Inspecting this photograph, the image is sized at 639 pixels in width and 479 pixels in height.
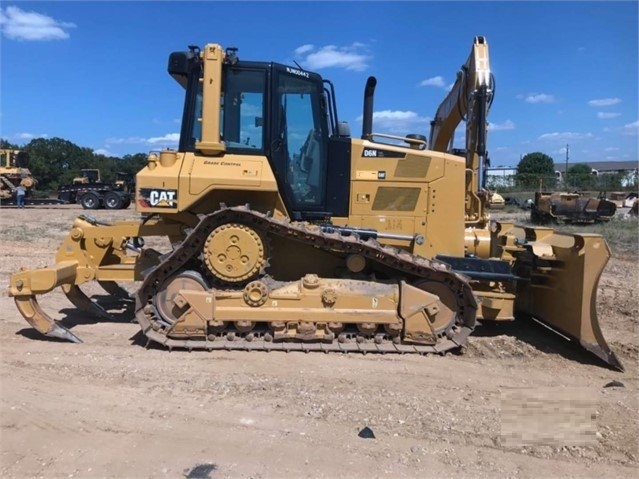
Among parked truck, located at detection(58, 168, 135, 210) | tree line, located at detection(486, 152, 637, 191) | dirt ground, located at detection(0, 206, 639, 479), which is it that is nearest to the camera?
dirt ground, located at detection(0, 206, 639, 479)

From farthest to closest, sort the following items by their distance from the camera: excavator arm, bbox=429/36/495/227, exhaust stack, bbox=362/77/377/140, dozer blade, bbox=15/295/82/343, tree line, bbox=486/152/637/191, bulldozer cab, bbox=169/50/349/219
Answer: tree line, bbox=486/152/637/191 → excavator arm, bbox=429/36/495/227 → exhaust stack, bbox=362/77/377/140 → bulldozer cab, bbox=169/50/349/219 → dozer blade, bbox=15/295/82/343

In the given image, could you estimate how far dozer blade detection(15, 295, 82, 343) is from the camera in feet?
21.0

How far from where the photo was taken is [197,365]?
5.71 metres

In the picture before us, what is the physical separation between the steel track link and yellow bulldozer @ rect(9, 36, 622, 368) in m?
0.02

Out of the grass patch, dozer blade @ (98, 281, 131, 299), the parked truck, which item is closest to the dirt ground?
dozer blade @ (98, 281, 131, 299)

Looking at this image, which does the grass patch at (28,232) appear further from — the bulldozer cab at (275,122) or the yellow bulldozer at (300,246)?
the bulldozer cab at (275,122)

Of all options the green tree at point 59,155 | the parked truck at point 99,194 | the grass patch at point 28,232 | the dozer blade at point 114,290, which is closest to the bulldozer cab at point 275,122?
the dozer blade at point 114,290

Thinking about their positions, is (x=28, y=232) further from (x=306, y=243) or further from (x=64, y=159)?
(x=64, y=159)

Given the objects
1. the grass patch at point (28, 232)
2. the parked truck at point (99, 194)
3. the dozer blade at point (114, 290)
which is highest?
the parked truck at point (99, 194)

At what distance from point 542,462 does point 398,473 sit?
106cm

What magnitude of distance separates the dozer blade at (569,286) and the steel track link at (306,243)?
1127mm

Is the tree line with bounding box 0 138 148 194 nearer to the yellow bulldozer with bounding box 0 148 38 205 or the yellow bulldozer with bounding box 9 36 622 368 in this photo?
the yellow bulldozer with bounding box 0 148 38 205

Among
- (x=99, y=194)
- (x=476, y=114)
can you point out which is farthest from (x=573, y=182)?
(x=476, y=114)

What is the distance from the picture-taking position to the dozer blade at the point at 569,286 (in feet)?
19.9
